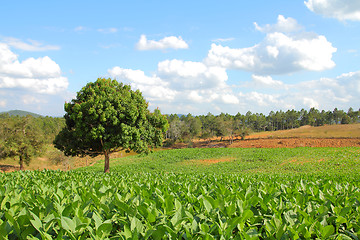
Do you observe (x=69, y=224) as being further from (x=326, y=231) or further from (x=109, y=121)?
(x=109, y=121)

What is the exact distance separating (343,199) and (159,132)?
1751cm

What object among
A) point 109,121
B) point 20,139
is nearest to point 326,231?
point 109,121

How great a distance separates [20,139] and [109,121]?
3150cm

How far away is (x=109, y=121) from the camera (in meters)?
Result: 17.7

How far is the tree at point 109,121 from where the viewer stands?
676 inches

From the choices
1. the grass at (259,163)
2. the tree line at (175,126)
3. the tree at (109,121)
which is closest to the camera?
the tree at (109,121)

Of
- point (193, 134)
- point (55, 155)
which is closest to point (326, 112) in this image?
point (193, 134)

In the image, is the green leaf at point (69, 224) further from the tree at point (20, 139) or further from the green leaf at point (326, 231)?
the tree at point (20, 139)

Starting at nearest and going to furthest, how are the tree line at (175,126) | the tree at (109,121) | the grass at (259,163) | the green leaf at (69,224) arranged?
the green leaf at (69,224)
the tree at (109,121)
the grass at (259,163)
the tree line at (175,126)

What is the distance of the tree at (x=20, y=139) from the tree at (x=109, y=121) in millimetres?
26663

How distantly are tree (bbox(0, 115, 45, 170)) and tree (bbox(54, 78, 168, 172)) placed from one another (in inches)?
1050

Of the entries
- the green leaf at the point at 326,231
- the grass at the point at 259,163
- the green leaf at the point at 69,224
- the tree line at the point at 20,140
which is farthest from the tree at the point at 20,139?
the green leaf at the point at 326,231

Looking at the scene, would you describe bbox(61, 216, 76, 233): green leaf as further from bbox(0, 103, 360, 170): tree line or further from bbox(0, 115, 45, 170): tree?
bbox(0, 115, 45, 170): tree

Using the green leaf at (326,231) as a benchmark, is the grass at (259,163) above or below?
below
